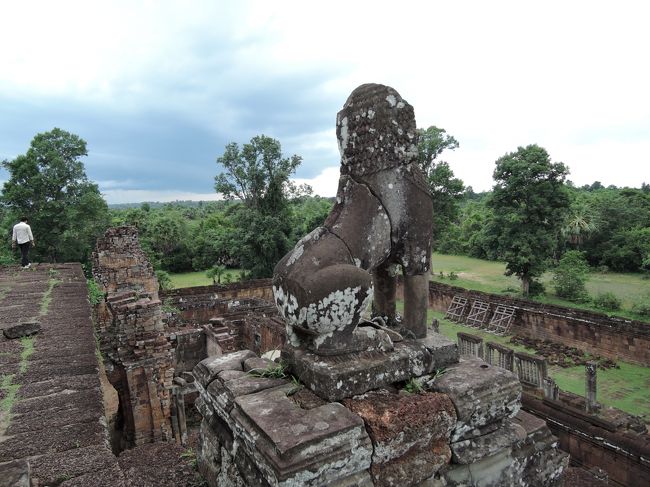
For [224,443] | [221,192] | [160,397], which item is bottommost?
[160,397]

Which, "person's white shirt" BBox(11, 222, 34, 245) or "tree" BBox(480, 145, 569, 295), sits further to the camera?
"tree" BBox(480, 145, 569, 295)

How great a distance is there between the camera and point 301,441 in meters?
1.95

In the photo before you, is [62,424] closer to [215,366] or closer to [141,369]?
[215,366]

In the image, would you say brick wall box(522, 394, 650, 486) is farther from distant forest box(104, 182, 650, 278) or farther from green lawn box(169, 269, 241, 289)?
green lawn box(169, 269, 241, 289)

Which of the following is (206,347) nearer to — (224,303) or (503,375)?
(224,303)

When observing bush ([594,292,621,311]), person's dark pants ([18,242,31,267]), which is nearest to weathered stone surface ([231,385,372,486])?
person's dark pants ([18,242,31,267])

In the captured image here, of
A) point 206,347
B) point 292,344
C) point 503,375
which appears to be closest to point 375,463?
point 292,344

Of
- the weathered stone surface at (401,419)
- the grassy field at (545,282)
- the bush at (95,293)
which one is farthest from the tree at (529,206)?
the weathered stone surface at (401,419)

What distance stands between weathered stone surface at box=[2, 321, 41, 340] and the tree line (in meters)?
11.5

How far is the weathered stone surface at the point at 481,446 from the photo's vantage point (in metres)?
2.52

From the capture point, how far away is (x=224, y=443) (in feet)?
8.13

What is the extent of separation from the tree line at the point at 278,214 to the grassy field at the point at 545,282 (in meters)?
1.60

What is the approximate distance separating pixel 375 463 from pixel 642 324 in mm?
15930

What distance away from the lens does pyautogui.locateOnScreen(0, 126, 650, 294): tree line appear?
19906 mm
